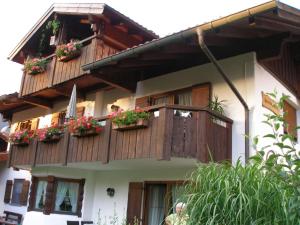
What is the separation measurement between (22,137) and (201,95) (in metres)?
6.13

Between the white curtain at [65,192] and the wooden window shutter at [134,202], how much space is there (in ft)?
8.67

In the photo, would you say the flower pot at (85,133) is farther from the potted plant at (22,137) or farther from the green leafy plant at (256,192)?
the green leafy plant at (256,192)

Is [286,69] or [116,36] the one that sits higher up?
[116,36]

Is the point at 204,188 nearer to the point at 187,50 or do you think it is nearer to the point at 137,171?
the point at 187,50

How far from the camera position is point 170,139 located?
752 cm

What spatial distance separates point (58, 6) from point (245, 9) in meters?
8.43

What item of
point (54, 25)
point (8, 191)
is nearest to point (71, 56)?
point (54, 25)

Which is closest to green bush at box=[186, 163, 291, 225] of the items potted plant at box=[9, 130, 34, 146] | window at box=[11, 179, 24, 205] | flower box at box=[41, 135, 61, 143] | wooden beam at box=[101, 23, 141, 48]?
flower box at box=[41, 135, 61, 143]

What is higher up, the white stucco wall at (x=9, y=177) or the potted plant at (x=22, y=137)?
the potted plant at (x=22, y=137)

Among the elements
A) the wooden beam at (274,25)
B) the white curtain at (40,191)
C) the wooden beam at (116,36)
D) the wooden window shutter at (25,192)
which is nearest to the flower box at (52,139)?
the white curtain at (40,191)

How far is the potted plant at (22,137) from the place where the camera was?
38.9 feet

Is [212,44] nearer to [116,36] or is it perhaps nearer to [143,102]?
[143,102]

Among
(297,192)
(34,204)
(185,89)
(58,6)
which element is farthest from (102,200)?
(297,192)

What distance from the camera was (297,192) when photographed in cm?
357
